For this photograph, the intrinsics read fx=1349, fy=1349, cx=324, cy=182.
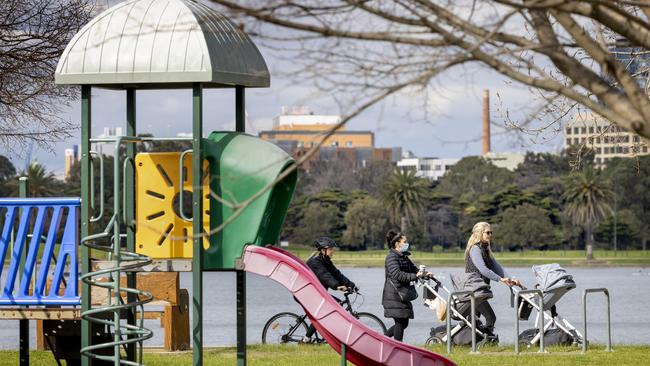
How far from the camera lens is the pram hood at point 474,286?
1780 cm

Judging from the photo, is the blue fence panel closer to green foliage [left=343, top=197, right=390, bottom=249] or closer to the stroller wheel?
the stroller wheel

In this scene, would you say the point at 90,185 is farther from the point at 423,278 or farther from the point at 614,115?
the point at 423,278

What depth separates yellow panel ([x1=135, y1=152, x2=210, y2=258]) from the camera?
11852 millimetres

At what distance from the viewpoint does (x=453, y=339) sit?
59.6ft

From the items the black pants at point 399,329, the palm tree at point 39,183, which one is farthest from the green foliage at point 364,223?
the black pants at point 399,329

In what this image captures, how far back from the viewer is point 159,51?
11359 mm

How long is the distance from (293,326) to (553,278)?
12.5 ft

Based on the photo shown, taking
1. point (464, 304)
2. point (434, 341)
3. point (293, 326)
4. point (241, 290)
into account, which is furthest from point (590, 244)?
point (241, 290)

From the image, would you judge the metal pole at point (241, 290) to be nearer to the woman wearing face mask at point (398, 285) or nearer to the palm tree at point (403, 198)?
the woman wearing face mask at point (398, 285)

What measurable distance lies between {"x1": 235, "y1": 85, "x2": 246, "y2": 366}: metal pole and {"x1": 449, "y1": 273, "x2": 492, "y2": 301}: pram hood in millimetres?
6149

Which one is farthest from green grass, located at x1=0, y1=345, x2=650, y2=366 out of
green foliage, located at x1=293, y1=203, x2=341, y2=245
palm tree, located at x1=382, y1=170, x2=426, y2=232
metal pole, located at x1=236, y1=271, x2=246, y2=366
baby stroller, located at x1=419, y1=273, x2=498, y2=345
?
palm tree, located at x1=382, y1=170, x2=426, y2=232

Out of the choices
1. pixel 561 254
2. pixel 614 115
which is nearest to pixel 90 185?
pixel 614 115

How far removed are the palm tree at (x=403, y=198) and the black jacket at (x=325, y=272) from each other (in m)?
91.6

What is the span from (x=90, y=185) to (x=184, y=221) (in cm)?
87
